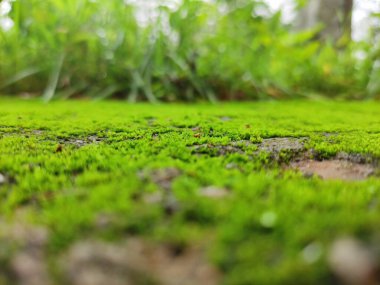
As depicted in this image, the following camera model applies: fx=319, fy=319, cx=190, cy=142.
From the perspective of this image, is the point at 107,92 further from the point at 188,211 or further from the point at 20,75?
the point at 188,211

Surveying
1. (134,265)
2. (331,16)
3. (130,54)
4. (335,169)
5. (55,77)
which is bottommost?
(134,265)

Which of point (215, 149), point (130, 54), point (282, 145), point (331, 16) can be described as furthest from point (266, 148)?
point (331, 16)

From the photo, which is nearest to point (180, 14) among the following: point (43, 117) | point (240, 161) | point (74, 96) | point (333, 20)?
point (74, 96)

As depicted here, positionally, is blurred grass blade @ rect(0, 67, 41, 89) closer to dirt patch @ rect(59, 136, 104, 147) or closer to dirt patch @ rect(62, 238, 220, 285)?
dirt patch @ rect(59, 136, 104, 147)

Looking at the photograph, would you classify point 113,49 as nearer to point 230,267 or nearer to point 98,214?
point 98,214

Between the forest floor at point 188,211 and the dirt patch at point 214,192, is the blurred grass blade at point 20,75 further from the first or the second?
the dirt patch at point 214,192

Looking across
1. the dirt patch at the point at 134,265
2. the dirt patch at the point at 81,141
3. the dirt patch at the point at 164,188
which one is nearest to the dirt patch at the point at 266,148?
the dirt patch at the point at 164,188

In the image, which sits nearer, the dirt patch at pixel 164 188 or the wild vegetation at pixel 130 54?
the dirt patch at pixel 164 188
